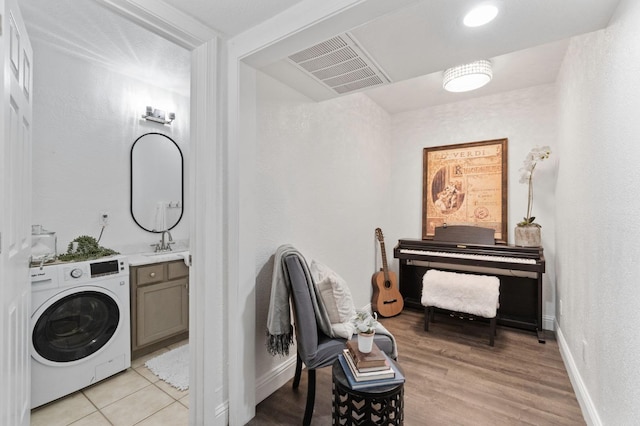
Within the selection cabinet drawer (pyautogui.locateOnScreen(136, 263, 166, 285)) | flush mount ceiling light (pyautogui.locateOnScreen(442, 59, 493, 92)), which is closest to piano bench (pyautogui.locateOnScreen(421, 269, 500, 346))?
flush mount ceiling light (pyautogui.locateOnScreen(442, 59, 493, 92))

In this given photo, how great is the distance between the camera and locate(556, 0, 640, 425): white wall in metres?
1.17

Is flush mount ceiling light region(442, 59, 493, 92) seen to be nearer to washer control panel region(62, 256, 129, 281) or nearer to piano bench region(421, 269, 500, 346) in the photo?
piano bench region(421, 269, 500, 346)

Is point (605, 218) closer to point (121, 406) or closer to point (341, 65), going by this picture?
point (341, 65)

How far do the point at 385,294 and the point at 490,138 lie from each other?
214 centimetres

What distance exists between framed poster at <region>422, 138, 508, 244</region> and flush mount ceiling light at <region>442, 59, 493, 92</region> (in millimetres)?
938

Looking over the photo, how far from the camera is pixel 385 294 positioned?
11.0 feet

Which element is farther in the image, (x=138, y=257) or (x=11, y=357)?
(x=138, y=257)

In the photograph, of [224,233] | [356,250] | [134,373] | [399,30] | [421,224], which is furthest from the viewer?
[421,224]

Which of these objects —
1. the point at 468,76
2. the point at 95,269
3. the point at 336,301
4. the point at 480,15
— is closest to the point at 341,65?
the point at 480,15

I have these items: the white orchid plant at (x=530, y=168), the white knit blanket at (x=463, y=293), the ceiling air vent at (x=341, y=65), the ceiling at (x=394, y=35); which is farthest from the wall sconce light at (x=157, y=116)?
the white orchid plant at (x=530, y=168)

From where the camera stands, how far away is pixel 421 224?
3688 millimetres

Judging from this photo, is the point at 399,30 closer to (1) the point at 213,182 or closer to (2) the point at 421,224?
(1) the point at 213,182

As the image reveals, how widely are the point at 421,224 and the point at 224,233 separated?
2722mm

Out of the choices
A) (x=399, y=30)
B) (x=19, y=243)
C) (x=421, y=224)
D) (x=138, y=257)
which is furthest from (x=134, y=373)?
(x=421, y=224)
